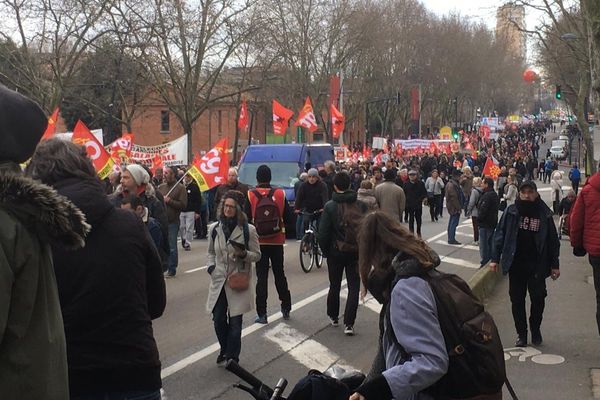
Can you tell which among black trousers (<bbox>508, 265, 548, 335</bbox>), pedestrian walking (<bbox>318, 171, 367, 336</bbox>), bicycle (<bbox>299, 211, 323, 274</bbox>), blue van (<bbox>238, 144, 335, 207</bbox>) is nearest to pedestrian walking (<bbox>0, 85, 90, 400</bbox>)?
black trousers (<bbox>508, 265, 548, 335</bbox>)

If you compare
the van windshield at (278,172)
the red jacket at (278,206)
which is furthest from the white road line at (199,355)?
the van windshield at (278,172)

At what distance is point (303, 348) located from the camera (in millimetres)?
7695

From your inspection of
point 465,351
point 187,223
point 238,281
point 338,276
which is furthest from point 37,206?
point 187,223

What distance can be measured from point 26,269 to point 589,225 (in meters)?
5.94

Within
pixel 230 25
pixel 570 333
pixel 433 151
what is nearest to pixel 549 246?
pixel 570 333

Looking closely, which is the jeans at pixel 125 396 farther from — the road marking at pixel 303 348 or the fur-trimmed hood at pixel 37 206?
the road marking at pixel 303 348

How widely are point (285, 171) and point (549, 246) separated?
13294 millimetres

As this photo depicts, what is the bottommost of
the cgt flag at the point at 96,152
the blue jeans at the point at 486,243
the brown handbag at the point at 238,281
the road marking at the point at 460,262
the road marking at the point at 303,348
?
the road marking at the point at 460,262

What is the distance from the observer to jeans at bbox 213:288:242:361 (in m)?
6.83

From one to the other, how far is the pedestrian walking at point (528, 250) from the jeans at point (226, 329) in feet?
8.43

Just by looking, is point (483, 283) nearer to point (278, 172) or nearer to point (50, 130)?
point (50, 130)

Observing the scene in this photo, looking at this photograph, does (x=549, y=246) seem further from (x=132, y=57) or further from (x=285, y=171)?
(x=132, y=57)

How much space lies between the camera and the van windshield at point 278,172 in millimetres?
20156

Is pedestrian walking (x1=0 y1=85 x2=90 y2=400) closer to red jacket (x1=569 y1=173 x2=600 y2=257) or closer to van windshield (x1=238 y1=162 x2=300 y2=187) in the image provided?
red jacket (x1=569 y1=173 x2=600 y2=257)
